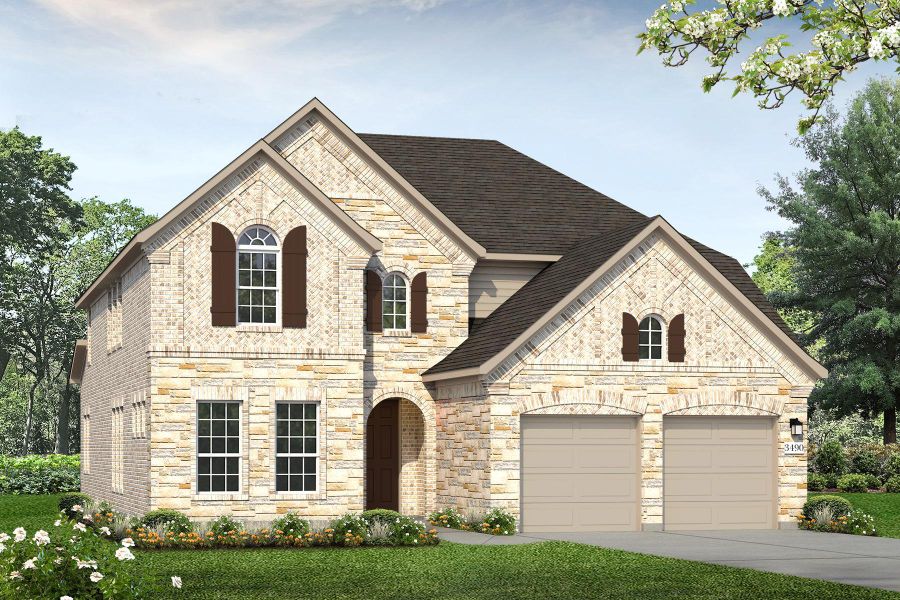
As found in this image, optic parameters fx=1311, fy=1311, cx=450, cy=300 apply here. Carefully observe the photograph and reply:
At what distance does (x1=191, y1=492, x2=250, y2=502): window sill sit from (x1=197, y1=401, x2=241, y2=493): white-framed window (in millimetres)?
82

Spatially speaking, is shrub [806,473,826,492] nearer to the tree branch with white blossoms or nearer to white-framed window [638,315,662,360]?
white-framed window [638,315,662,360]

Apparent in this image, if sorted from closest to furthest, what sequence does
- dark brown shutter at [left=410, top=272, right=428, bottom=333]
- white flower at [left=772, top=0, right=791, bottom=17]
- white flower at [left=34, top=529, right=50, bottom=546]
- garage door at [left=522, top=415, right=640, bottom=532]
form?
white flower at [left=772, top=0, right=791, bottom=17] < white flower at [left=34, top=529, right=50, bottom=546] < garage door at [left=522, top=415, right=640, bottom=532] < dark brown shutter at [left=410, top=272, right=428, bottom=333]

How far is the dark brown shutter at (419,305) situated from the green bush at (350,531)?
700 cm

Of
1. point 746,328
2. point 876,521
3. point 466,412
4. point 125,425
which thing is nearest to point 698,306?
point 746,328

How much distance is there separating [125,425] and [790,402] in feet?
49.4

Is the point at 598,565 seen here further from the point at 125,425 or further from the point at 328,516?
the point at 125,425

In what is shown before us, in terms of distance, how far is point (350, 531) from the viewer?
2394 cm

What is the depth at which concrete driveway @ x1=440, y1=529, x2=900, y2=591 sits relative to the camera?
19.4 metres

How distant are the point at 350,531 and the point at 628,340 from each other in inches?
296

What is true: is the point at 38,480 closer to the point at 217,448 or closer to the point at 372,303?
the point at 372,303

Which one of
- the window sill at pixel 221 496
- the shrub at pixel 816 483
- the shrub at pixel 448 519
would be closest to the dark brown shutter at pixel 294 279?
the window sill at pixel 221 496

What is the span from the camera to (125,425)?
30422 millimetres

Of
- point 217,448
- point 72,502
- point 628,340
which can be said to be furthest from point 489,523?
point 72,502

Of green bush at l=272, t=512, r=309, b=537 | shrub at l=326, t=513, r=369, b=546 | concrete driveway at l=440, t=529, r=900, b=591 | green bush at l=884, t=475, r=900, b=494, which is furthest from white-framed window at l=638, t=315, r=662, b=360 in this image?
green bush at l=884, t=475, r=900, b=494
